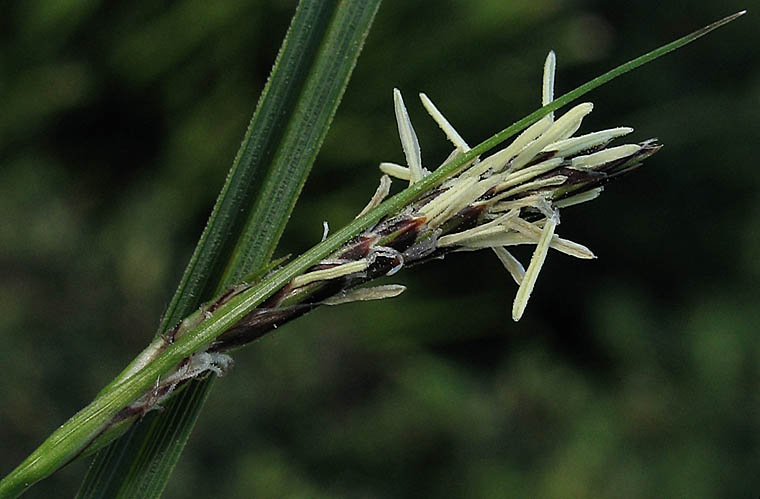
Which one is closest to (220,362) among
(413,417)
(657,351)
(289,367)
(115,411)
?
(115,411)

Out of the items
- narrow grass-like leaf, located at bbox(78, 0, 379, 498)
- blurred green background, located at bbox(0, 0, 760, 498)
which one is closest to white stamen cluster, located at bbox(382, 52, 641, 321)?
narrow grass-like leaf, located at bbox(78, 0, 379, 498)

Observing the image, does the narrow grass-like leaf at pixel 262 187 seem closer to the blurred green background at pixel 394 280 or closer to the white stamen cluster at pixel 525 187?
the white stamen cluster at pixel 525 187

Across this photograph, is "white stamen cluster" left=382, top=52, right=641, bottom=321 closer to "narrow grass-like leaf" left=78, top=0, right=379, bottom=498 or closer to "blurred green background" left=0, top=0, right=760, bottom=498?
"narrow grass-like leaf" left=78, top=0, right=379, bottom=498

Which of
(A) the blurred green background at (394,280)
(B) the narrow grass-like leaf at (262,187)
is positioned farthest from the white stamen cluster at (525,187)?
(A) the blurred green background at (394,280)

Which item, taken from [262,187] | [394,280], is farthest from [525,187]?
[394,280]

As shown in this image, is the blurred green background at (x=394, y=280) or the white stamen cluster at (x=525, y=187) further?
the blurred green background at (x=394, y=280)

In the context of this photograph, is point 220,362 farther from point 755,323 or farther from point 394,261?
point 755,323
